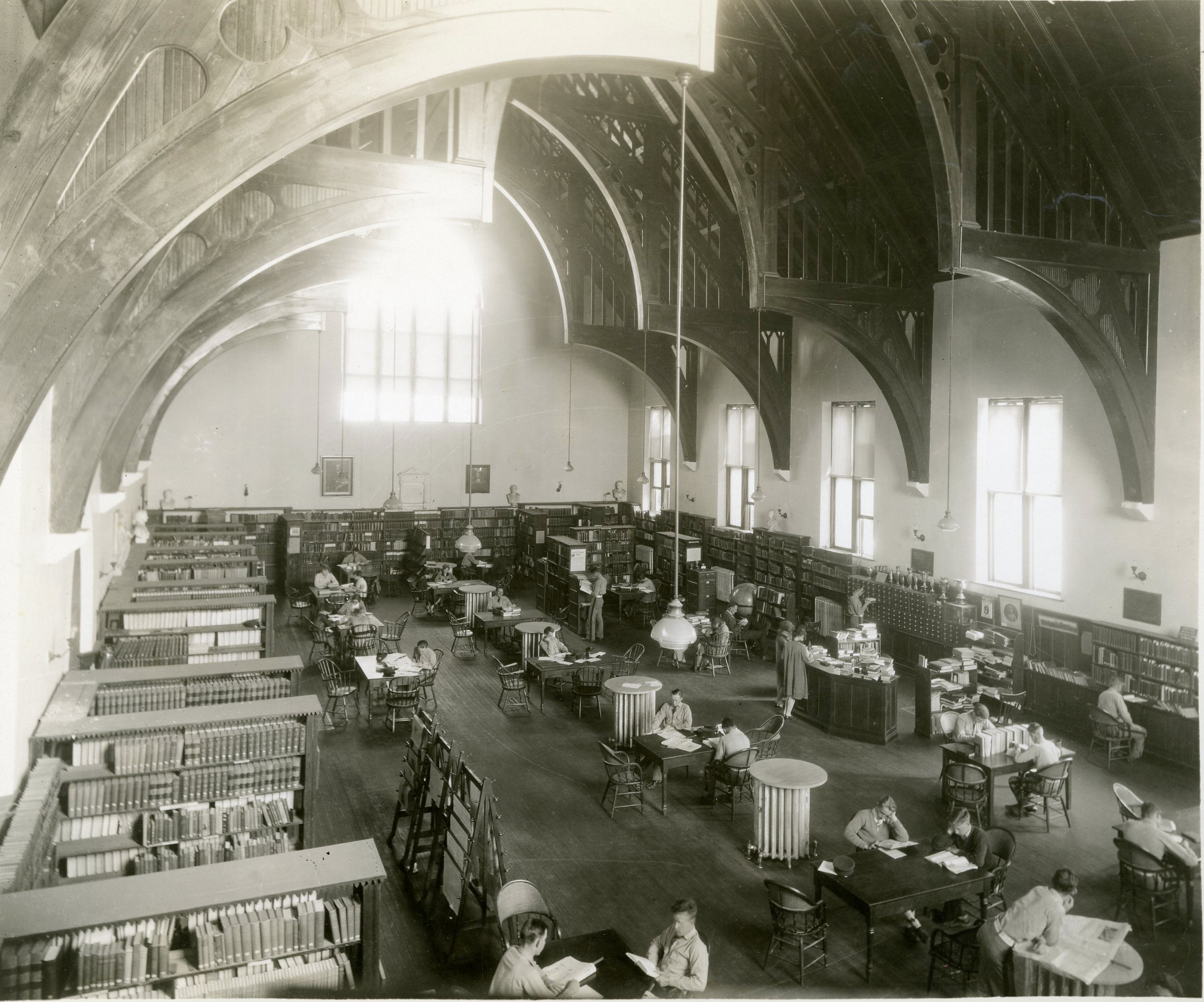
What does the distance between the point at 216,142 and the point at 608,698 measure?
10318 millimetres

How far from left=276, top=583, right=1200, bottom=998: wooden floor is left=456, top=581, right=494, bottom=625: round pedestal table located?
3027 millimetres

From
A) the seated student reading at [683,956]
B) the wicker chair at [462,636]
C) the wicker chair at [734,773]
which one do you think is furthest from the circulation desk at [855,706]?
the seated student reading at [683,956]

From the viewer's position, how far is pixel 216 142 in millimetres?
3027

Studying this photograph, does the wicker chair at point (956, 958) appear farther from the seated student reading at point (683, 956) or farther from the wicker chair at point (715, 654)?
the wicker chair at point (715, 654)

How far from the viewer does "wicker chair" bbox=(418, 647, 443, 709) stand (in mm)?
11008

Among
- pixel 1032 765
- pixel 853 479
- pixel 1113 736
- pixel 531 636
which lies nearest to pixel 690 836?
→ pixel 1032 765

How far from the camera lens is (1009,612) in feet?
A: 39.3

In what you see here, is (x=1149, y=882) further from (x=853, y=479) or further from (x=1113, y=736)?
(x=853, y=479)

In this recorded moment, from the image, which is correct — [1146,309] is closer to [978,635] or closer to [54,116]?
[978,635]

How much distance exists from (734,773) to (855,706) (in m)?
2.86

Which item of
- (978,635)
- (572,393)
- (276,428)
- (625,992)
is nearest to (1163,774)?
(978,635)

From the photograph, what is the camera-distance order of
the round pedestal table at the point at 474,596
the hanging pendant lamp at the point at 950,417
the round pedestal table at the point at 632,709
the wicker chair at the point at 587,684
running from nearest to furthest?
the round pedestal table at the point at 632,709, the wicker chair at the point at 587,684, the hanging pendant lamp at the point at 950,417, the round pedestal table at the point at 474,596

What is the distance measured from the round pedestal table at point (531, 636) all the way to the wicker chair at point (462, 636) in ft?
4.94

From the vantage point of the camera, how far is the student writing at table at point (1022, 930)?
17.5 feet
